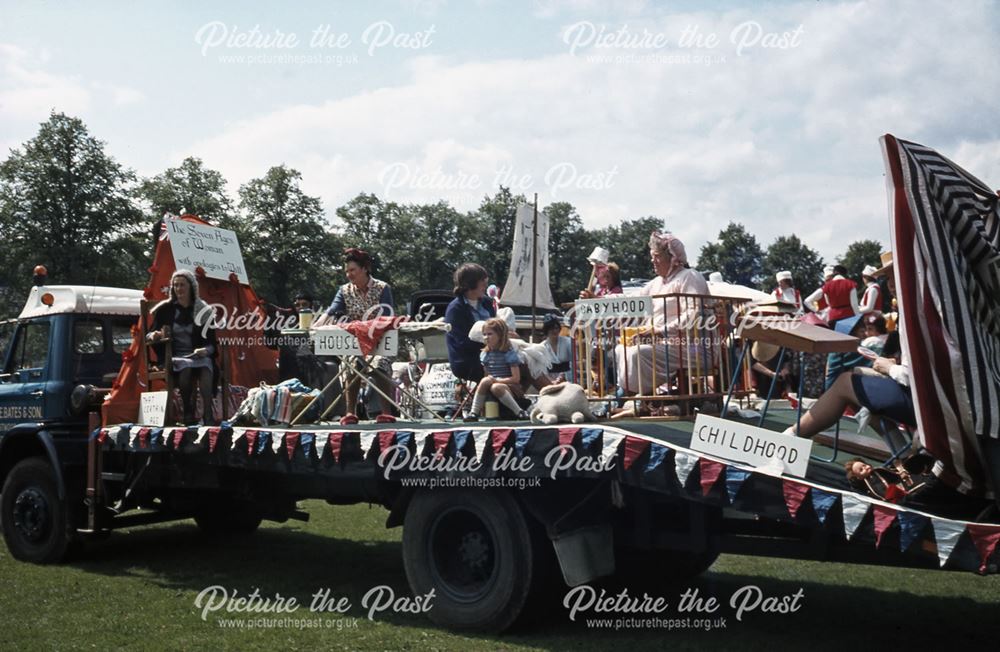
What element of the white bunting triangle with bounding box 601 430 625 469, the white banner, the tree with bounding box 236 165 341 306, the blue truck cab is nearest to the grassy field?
the blue truck cab

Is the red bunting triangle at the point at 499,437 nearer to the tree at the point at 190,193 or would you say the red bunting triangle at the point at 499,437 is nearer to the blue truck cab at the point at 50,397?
the blue truck cab at the point at 50,397

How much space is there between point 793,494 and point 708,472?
40 cm

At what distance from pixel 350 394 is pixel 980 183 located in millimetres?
4763

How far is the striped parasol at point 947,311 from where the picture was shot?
4113 mm

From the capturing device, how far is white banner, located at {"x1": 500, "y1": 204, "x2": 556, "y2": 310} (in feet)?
54.0

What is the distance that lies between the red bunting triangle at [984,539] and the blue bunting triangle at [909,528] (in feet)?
0.61

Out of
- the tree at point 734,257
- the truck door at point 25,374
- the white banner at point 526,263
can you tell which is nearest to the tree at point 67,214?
the white banner at point 526,263

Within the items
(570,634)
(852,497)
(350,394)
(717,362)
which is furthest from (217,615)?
(852,497)

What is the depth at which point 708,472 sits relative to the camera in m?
4.43

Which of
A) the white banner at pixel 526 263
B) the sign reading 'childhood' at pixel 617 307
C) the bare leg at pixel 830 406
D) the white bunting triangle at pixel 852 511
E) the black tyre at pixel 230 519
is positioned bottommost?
the black tyre at pixel 230 519

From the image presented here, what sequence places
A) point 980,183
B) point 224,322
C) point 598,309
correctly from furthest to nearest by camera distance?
point 224,322
point 598,309
point 980,183

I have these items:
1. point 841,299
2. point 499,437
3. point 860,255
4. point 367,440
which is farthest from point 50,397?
point 860,255

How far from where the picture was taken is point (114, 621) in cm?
613

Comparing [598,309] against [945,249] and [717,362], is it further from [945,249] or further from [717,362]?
[945,249]
